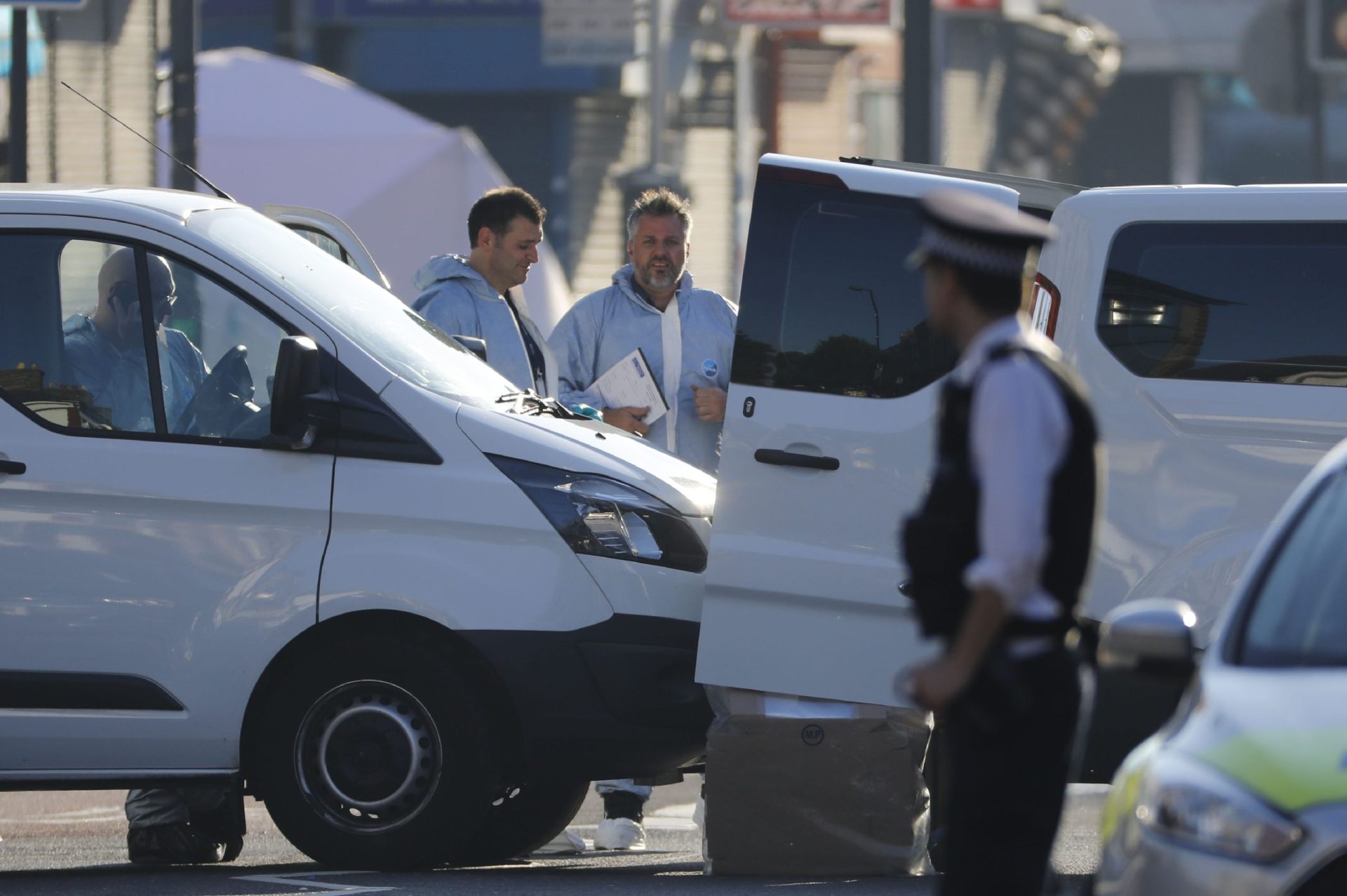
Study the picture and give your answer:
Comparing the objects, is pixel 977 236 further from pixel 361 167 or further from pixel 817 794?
pixel 361 167

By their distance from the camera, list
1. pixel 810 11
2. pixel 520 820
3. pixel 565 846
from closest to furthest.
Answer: pixel 520 820, pixel 565 846, pixel 810 11

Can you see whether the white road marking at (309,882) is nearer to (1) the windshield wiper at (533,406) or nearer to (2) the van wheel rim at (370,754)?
(2) the van wheel rim at (370,754)

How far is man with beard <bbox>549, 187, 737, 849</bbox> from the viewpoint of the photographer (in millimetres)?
8430

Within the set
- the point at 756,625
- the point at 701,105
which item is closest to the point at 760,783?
the point at 756,625

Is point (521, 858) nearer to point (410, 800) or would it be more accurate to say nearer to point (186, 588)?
point (410, 800)

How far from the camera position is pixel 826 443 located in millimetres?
6816

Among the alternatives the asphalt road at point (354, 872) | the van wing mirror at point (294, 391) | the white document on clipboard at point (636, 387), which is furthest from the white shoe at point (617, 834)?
the van wing mirror at point (294, 391)

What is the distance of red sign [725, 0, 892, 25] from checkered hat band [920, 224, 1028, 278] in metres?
21.4

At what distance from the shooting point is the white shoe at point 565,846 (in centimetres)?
783

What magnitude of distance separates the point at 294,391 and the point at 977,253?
3177mm

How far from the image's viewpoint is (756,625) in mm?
6805

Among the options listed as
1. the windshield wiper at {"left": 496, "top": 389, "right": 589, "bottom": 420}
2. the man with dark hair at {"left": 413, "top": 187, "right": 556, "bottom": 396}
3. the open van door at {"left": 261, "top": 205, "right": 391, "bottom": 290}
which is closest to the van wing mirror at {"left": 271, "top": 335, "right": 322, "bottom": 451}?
the windshield wiper at {"left": 496, "top": 389, "right": 589, "bottom": 420}

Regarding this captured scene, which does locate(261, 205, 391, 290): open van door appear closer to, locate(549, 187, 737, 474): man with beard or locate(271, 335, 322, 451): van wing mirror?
locate(549, 187, 737, 474): man with beard

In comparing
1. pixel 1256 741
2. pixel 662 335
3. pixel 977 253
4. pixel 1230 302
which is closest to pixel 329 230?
pixel 662 335
